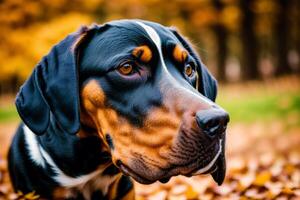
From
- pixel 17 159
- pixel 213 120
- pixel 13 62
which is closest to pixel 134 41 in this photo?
pixel 213 120

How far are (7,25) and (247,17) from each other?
507 inches

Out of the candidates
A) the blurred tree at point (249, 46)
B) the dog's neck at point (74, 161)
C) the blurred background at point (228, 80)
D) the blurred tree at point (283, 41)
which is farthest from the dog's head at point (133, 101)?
the blurred tree at point (283, 41)

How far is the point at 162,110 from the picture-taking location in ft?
9.84

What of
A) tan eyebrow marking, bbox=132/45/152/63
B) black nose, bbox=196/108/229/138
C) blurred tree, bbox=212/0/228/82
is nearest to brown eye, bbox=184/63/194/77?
tan eyebrow marking, bbox=132/45/152/63

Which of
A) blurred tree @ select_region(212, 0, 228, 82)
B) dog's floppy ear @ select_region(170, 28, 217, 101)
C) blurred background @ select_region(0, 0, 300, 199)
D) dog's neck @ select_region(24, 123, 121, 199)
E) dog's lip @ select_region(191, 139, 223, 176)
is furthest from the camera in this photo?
blurred tree @ select_region(212, 0, 228, 82)

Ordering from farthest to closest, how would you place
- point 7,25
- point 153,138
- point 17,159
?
point 7,25, point 17,159, point 153,138

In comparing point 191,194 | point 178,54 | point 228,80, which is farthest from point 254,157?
point 228,80

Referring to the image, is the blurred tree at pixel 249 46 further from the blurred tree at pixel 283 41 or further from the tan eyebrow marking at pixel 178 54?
the tan eyebrow marking at pixel 178 54

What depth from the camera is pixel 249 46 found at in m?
22.8

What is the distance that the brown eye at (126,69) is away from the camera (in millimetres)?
3293

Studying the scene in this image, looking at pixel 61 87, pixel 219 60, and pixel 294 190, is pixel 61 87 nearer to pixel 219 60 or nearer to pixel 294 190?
pixel 294 190

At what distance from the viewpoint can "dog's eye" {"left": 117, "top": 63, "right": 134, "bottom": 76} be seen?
3.29 m

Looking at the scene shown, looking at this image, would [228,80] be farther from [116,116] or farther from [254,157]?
[116,116]

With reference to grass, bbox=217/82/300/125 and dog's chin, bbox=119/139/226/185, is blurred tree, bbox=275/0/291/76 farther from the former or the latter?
dog's chin, bbox=119/139/226/185
